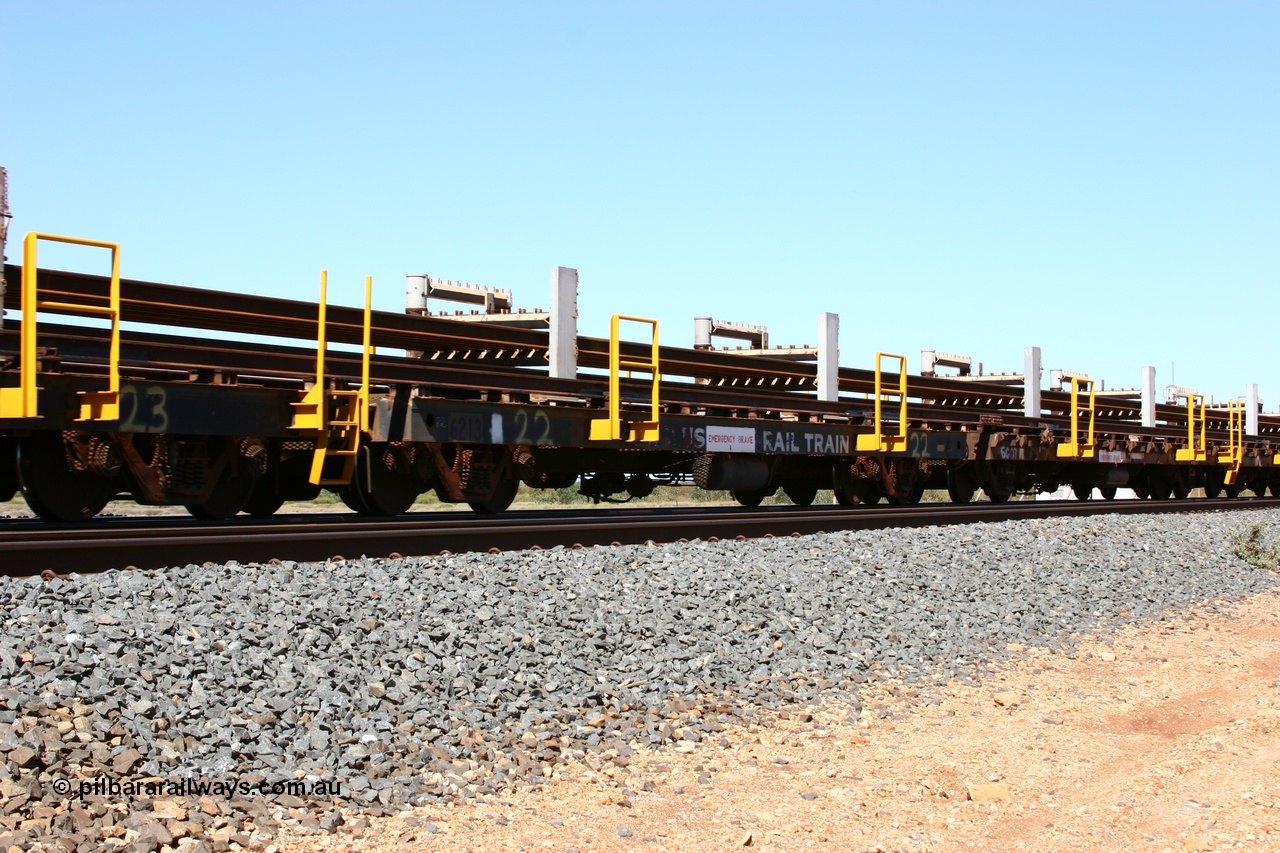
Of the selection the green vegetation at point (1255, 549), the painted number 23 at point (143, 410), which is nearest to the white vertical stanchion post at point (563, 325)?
the painted number 23 at point (143, 410)

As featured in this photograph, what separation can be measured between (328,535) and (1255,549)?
1034cm

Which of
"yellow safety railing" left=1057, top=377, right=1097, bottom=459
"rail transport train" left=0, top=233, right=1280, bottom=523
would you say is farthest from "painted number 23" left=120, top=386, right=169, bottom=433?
"yellow safety railing" left=1057, top=377, right=1097, bottom=459

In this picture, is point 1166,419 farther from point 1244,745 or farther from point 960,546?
point 1244,745

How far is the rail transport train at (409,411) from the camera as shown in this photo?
335 inches

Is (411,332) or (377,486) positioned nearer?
(377,486)

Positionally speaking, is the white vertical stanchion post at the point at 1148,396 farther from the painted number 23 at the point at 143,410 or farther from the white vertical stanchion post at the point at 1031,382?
the painted number 23 at the point at 143,410

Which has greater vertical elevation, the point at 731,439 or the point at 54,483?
the point at 731,439

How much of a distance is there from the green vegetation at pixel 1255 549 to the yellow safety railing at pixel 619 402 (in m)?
6.84

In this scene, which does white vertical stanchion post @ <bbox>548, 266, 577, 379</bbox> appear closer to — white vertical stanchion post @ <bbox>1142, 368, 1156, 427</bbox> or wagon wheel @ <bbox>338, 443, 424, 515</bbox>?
wagon wheel @ <bbox>338, 443, 424, 515</bbox>

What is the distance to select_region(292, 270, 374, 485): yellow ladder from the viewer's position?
940 centimetres

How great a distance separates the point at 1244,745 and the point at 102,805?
17.8 feet

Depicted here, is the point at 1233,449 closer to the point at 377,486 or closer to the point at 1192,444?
the point at 1192,444

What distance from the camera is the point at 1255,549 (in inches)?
516

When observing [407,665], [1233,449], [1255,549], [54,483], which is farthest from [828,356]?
[1233,449]
